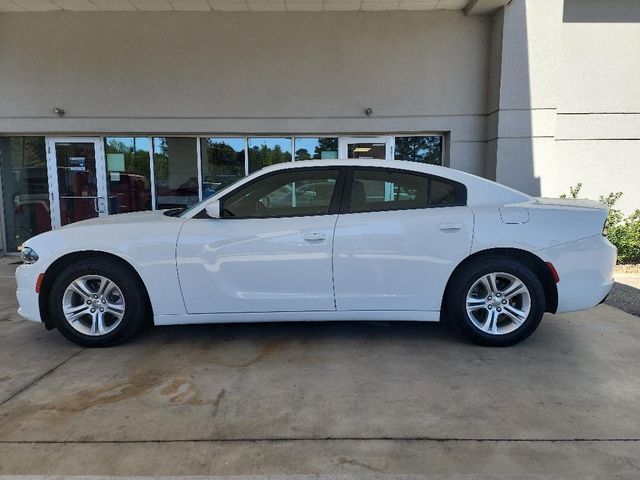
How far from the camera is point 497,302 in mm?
3828

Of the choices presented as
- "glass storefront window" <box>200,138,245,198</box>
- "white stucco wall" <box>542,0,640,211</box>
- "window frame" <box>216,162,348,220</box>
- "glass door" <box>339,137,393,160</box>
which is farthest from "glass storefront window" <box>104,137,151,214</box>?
"white stucco wall" <box>542,0,640,211</box>

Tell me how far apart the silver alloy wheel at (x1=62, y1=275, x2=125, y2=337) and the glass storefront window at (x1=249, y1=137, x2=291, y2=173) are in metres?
5.16

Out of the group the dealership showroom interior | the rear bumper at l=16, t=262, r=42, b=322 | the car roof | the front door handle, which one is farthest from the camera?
the car roof

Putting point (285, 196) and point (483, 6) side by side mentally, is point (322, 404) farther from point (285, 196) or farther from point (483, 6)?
point (483, 6)

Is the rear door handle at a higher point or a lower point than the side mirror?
lower

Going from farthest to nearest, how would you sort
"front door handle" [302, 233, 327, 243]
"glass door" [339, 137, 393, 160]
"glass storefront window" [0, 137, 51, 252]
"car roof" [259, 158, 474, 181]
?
"glass storefront window" [0, 137, 51, 252], "glass door" [339, 137, 393, 160], "car roof" [259, 158, 474, 181], "front door handle" [302, 233, 327, 243]

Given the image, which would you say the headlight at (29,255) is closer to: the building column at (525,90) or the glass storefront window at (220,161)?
Answer: the glass storefront window at (220,161)

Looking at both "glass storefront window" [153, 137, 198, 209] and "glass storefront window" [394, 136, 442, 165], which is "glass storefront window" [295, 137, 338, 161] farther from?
"glass storefront window" [153, 137, 198, 209]

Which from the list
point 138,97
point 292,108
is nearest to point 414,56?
point 292,108

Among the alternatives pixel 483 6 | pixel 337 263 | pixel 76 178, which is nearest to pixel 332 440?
pixel 337 263

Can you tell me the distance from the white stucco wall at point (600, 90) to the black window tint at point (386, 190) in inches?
207

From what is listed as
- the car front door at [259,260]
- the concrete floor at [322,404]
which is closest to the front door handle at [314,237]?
the car front door at [259,260]

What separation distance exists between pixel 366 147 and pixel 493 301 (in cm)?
541

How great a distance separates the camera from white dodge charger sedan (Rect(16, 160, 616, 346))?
375cm
